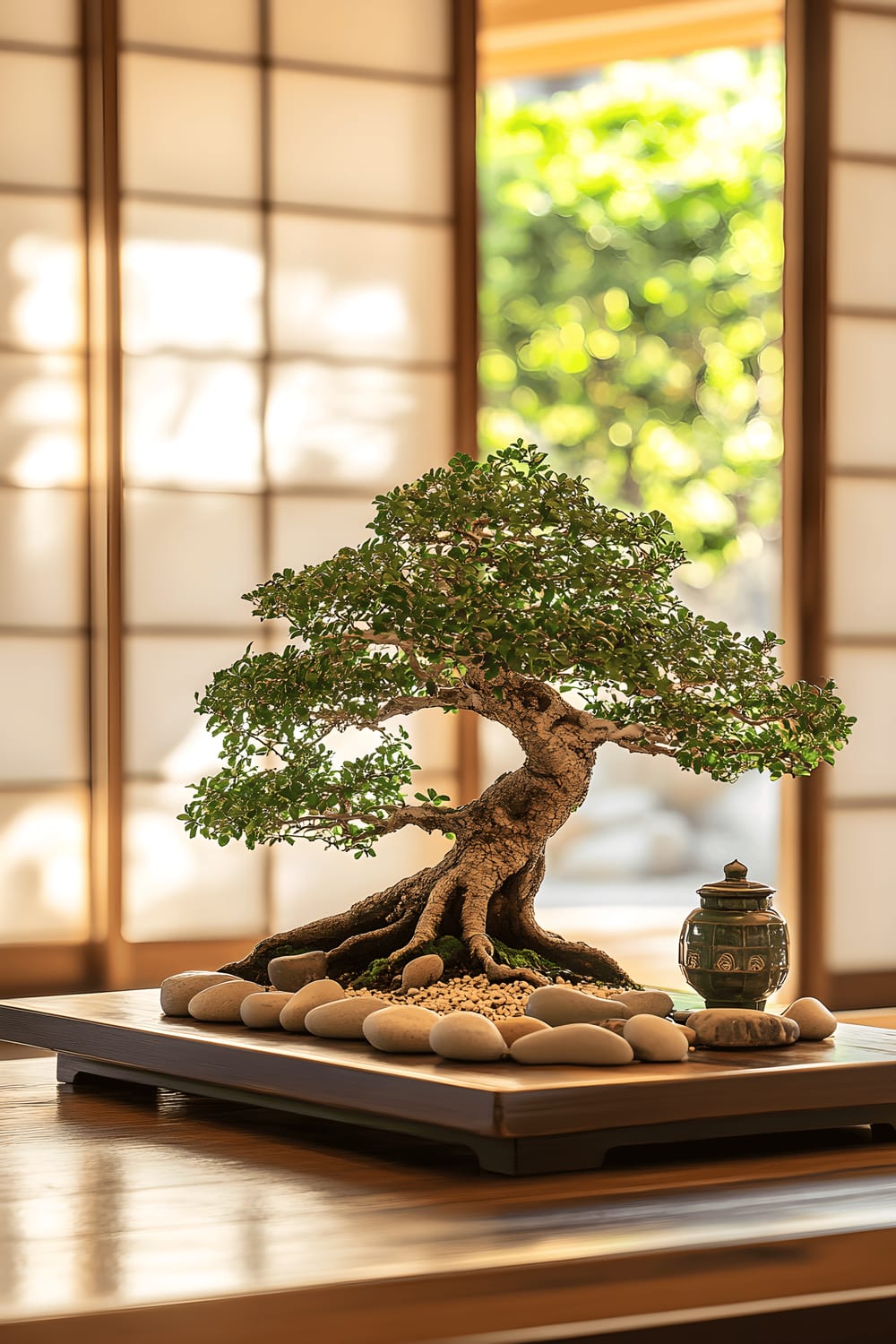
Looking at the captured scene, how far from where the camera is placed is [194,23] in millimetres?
3906

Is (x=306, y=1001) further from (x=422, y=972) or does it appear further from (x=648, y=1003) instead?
(x=648, y=1003)

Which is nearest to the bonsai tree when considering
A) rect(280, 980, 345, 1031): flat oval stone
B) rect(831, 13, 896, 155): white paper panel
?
rect(280, 980, 345, 1031): flat oval stone

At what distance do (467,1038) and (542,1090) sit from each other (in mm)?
154

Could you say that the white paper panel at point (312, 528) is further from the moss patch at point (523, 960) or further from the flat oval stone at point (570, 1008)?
the flat oval stone at point (570, 1008)

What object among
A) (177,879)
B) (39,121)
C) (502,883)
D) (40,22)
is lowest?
(177,879)

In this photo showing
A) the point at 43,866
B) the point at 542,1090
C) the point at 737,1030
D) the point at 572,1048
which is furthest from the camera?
the point at 43,866

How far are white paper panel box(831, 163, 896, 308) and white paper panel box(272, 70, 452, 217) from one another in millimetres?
989

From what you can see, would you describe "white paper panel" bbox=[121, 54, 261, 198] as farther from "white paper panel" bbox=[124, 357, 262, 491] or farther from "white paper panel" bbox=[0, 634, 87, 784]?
"white paper panel" bbox=[0, 634, 87, 784]

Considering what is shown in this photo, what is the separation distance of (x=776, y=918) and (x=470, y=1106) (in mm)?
533

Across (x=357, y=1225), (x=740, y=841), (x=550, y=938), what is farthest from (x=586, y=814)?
(x=357, y=1225)

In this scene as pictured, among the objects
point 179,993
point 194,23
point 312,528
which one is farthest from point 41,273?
point 179,993

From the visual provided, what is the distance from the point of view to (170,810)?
3.80 meters

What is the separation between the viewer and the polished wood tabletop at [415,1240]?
1.00 m

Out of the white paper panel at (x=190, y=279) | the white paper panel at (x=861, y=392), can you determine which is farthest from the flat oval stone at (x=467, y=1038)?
the white paper panel at (x=861, y=392)
